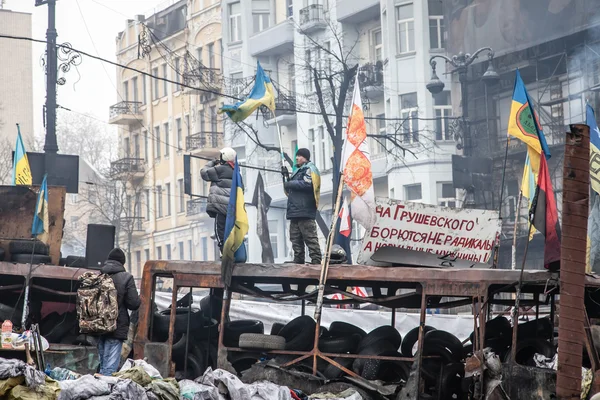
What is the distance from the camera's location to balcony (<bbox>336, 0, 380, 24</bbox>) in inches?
1868

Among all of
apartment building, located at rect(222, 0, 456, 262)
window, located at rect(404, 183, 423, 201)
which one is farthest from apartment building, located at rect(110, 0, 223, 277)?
window, located at rect(404, 183, 423, 201)

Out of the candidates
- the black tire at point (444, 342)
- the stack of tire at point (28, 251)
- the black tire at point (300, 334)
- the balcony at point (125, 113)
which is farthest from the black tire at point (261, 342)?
the balcony at point (125, 113)

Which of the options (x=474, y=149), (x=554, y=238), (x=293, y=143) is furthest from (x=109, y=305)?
(x=293, y=143)

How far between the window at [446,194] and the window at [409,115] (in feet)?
7.05

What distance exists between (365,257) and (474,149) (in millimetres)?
28719

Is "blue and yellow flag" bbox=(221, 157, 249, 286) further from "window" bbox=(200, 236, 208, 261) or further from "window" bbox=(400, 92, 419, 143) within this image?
"window" bbox=(200, 236, 208, 261)

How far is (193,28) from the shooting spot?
62469mm

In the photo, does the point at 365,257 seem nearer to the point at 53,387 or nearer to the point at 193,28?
the point at 53,387

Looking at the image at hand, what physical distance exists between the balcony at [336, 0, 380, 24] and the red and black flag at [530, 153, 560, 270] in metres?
33.8

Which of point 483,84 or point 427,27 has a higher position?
point 427,27

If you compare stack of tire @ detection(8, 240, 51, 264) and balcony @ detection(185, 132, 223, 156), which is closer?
stack of tire @ detection(8, 240, 51, 264)

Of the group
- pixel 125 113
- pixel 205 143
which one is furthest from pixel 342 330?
pixel 125 113

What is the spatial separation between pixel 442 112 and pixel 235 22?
16.7m

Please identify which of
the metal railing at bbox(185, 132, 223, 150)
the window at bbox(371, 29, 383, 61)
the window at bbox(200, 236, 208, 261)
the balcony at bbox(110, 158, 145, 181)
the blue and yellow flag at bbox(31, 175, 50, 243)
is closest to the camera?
the blue and yellow flag at bbox(31, 175, 50, 243)
